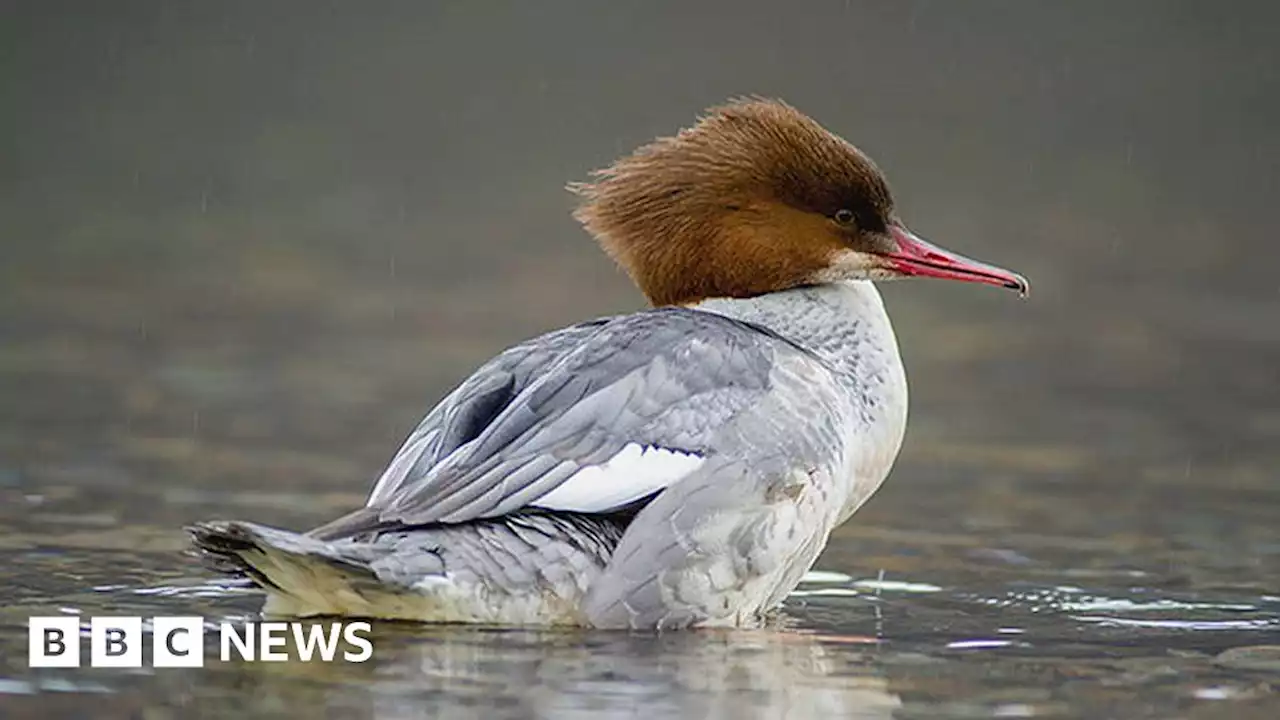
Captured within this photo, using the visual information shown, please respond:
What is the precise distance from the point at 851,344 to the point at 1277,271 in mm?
6981

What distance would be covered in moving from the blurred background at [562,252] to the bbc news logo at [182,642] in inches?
10.1

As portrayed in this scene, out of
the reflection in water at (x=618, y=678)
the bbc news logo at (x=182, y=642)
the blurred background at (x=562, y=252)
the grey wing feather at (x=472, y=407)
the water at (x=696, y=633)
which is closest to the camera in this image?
the reflection in water at (x=618, y=678)

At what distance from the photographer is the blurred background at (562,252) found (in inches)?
304

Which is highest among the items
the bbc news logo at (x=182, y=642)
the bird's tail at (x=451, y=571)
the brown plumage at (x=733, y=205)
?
the brown plumage at (x=733, y=205)

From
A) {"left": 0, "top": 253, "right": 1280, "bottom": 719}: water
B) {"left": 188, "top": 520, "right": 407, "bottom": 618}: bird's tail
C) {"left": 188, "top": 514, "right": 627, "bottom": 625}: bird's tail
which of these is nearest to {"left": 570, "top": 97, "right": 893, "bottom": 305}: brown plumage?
{"left": 0, "top": 253, "right": 1280, "bottom": 719}: water

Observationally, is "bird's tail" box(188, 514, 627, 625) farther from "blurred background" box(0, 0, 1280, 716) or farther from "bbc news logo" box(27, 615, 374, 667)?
"blurred background" box(0, 0, 1280, 716)

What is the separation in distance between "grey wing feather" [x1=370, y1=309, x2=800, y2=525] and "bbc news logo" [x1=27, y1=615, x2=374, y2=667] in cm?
30

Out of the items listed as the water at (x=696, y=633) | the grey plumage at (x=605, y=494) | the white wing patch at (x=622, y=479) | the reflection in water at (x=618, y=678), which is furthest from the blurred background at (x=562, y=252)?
the white wing patch at (x=622, y=479)

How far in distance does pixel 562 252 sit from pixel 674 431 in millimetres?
7069

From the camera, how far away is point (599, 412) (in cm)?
607

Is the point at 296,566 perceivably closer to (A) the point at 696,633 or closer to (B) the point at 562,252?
(A) the point at 696,633

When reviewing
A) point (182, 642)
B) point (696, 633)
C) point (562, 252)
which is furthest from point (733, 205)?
point (562, 252)

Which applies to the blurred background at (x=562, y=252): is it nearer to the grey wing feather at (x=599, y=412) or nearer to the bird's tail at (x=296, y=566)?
the bird's tail at (x=296, y=566)

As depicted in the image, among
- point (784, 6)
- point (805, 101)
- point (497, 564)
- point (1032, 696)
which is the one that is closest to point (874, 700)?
point (1032, 696)
